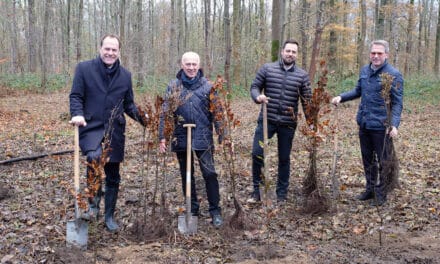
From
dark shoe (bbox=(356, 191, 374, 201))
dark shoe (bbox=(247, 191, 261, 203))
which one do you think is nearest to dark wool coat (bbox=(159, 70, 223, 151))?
dark shoe (bbox=(247, 191, 261, 203))

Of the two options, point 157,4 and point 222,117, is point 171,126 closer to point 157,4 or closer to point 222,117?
point 222,117

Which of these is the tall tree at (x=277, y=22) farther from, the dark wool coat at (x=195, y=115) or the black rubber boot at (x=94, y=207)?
the black rubber boot at (x=94, y=207)

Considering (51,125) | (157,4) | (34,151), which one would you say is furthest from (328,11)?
(157,4)

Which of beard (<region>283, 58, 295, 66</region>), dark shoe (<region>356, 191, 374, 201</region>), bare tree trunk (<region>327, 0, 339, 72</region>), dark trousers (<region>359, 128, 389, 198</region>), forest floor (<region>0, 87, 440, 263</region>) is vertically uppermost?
bare tree trunk (<region>327, 0, 339, 72</region>)

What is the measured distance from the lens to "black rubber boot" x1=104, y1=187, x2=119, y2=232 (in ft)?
13.9

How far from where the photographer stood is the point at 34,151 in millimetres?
7863

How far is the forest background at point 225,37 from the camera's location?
59.1 feet

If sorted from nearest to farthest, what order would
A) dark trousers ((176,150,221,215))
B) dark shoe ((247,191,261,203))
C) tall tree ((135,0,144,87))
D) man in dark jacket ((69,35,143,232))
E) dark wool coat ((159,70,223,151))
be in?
man in dark jacket ((69,35,143,232)) < dark wool coat ((159,70,223,151)) < dark trousers ((176,150,221,215)) < dark shoe ((247,191,261,203)) < tall tree ((135,0,144,87))

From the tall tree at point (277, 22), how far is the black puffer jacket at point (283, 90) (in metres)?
8.34

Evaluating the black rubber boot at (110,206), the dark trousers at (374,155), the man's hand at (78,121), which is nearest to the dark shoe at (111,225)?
the black rubber boot at (110,206)

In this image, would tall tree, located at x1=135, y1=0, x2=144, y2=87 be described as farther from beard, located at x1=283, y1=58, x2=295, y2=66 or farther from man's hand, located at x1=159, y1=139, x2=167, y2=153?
man's hand, located at x1=159, y1=139, x2=167, y2=153

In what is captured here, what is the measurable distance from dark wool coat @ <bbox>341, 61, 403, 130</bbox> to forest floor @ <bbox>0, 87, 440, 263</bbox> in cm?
87

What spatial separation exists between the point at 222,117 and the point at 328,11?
13841mm

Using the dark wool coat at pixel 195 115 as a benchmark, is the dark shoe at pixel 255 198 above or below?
below
